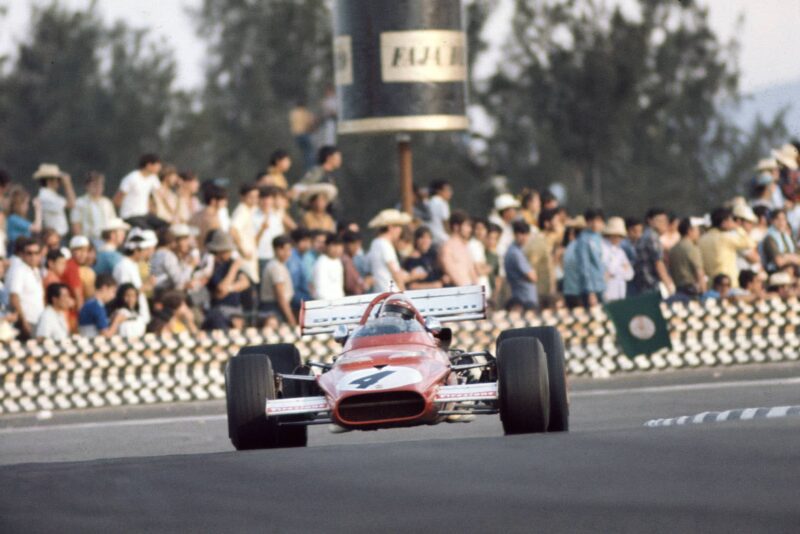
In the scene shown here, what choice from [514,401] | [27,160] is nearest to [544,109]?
[27,160]

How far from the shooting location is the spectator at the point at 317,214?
22875 mm

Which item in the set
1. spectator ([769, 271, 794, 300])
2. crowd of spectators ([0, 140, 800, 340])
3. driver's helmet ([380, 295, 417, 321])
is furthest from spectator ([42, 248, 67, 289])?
spectator ([769, 271, 794, 300])

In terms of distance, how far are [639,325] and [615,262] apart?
4.14ft

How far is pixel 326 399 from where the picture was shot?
13.1m

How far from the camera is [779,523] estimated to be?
326 inches

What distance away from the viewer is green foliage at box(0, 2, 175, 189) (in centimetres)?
6078

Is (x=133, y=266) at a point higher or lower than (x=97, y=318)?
higher

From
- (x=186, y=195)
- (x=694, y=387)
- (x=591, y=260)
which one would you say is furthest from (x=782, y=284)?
(x=186, y=195)

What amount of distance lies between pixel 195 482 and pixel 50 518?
98cm

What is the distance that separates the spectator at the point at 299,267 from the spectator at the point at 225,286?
516 millimetres

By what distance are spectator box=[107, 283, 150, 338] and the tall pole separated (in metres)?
5.28

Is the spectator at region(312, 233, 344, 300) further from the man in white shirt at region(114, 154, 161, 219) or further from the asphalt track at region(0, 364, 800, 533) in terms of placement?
the asphalt track at region(0, 364, 800, 533)

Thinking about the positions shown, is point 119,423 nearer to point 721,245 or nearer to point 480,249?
point 480,249

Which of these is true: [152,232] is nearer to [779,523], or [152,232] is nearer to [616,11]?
[779,523]
